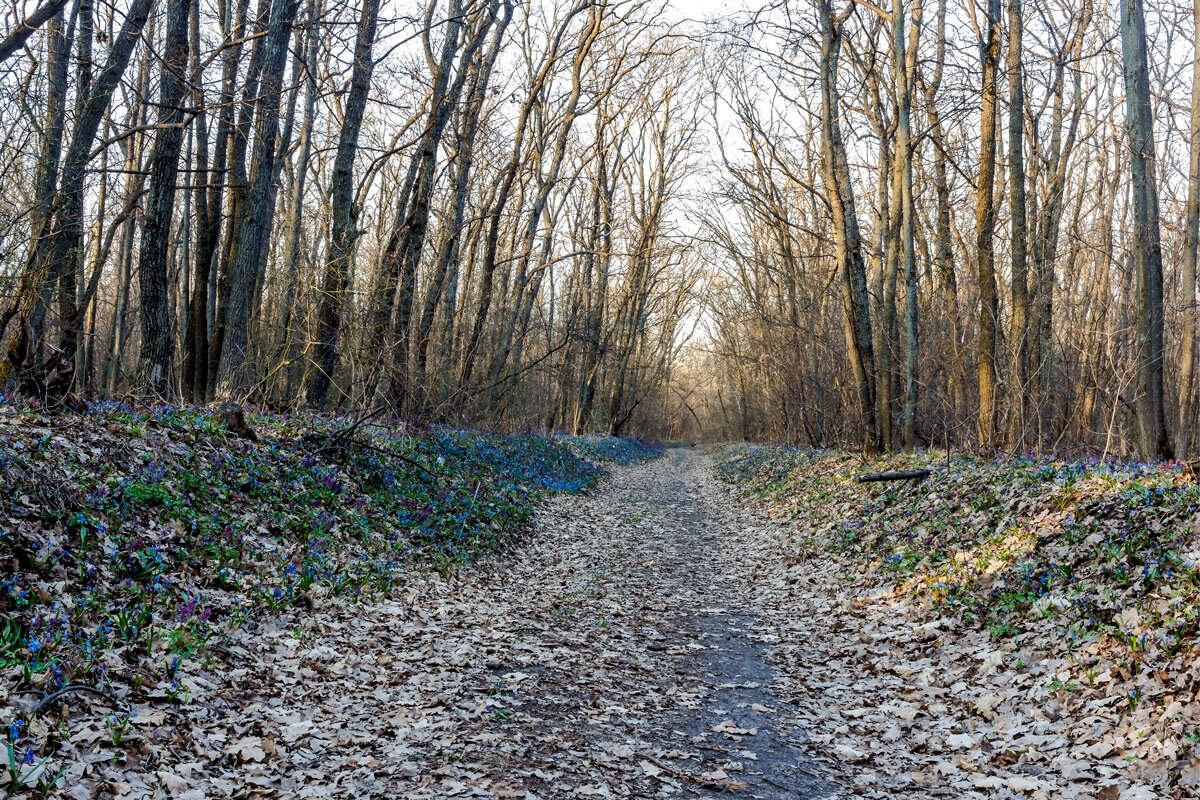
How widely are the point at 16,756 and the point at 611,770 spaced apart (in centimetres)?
277

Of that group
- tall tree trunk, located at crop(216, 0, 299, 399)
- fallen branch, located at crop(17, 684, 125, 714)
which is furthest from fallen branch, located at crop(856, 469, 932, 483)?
tall tree trunk, located at crop(216, 0, 299, 399)

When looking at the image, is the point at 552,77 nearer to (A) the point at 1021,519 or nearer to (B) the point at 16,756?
(A) the point at 1021,519

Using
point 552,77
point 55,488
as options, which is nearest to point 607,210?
point 552,77

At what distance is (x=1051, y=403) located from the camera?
591 inches

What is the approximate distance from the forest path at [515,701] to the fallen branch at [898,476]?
3.75 metres

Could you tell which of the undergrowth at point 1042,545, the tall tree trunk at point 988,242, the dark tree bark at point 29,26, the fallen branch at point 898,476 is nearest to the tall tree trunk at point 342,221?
the dark tree bark at point 29,26

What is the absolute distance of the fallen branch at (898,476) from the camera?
34.1 feet

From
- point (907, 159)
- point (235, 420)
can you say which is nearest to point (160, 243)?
point (235, 420)

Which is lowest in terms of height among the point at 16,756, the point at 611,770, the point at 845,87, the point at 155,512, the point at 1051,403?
the point at 611,770

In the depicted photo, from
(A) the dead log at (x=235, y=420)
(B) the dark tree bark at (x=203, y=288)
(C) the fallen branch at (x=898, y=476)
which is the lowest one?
(C) the fallen branch at (x=898, y=476)

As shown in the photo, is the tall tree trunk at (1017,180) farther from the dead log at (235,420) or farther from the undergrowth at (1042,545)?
the dead log at (235,420)

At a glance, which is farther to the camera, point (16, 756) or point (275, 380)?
point (275, 380)

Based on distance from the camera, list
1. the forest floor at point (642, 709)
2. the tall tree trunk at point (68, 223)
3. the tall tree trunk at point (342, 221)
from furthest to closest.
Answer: the tall tree trunk at point (342, 221)
the tall tree trunk at point (68, 223)
the forest floor at point (642, 709)

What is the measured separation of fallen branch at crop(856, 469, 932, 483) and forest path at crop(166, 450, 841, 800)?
3.75m
